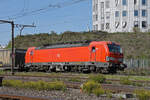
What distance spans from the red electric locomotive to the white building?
39.8m

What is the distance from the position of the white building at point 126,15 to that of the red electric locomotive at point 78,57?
1567 inches

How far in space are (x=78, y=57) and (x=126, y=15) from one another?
45.2 meters

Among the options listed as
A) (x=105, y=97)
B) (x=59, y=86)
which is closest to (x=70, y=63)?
(x=59, y=86)

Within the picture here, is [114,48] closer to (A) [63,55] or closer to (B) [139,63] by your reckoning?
(A) [63,55]

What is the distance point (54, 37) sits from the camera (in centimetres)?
6047

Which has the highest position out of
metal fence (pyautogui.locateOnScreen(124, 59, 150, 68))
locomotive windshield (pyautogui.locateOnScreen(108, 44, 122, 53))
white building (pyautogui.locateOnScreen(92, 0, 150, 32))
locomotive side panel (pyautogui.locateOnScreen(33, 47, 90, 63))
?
white building (pyautogui.locateOnScreen(92, 0, 150, 32))

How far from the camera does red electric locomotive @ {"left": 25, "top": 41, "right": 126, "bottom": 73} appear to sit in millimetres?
26109

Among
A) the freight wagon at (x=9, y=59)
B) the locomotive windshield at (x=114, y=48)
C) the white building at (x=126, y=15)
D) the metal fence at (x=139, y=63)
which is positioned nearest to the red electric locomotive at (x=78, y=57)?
the locomotive windshield at (x=114, y=48)

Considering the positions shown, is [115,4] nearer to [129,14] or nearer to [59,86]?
[129,14]

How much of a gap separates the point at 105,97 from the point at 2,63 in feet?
93.0

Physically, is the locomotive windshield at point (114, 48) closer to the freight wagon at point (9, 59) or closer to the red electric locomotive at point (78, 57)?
the red electric locomotive at point (78, 57)

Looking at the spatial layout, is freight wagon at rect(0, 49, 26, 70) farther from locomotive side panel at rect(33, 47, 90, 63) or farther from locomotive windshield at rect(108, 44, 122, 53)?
locomotive windshield at rect(108, 44, 122, 53)

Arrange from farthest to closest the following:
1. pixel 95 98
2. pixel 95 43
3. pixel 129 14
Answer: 1. pixel 129 14
2. pixel 95 43
3. pixel 95 98

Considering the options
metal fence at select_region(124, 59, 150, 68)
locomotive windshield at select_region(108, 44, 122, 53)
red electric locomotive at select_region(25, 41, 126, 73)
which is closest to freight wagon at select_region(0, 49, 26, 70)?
red electric locomotive at select_region(25, 41, 126, 73)
